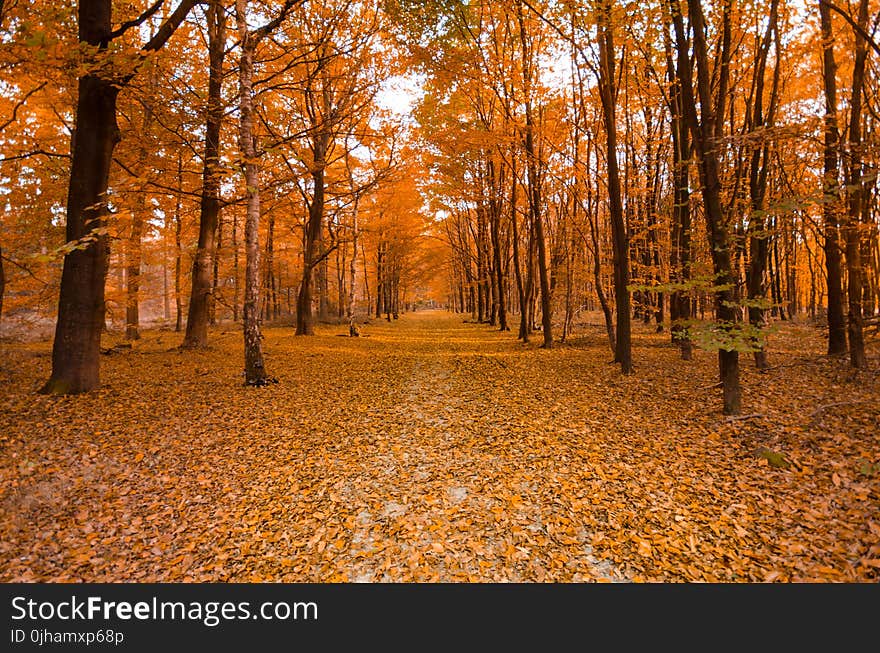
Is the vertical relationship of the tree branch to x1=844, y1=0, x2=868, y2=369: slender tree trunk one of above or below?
above

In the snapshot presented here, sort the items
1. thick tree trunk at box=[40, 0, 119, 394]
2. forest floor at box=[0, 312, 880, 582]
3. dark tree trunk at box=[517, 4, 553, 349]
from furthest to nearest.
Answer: dark tree trunk at box=[517, 4, 553, 349]
thick tree trunk at box=[40, 0, 119, 394]
forest floor at box=[0, 312, 880, 582]

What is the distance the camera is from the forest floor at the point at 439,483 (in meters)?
3.34

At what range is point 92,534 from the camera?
367cm

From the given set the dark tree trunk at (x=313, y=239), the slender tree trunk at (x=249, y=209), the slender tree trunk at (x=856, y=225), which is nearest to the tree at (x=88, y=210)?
the slender tree trunk at (x=249, y=209)

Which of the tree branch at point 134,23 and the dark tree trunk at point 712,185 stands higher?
the tree branch at point 134,23

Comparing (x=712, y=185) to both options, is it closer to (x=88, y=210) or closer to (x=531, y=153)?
(x=531, y=153)

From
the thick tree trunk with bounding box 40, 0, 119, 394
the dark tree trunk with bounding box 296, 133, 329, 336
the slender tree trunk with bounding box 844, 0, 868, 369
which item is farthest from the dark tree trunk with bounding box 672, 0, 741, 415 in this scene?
the dark tree trunk with bounding box 296, 133, 329, 336

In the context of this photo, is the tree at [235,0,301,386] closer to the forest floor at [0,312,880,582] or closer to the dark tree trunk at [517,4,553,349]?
the forest floor at [0,312,880,582]

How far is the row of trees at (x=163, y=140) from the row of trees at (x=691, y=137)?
11.5ft

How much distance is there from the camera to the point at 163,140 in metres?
10.3

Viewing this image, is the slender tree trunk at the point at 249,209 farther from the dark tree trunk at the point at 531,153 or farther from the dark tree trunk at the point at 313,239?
the dark tree trunk at the point at 313,239

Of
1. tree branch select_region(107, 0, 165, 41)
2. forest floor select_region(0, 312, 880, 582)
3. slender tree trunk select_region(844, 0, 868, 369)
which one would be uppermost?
tree branch select_region(107, 0, 165, 41)

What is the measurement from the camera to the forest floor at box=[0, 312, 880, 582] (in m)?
3.34

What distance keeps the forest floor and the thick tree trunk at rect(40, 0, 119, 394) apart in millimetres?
584
